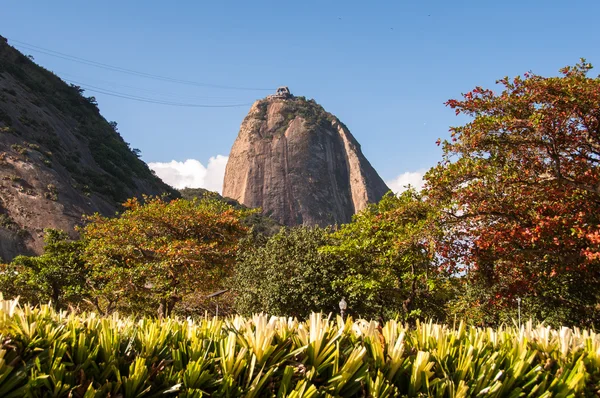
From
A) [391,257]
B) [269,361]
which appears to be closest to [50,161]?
[391,257]

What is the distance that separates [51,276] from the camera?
21.4 m

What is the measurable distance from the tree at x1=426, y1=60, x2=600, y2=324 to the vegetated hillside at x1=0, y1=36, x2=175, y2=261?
36499 mm

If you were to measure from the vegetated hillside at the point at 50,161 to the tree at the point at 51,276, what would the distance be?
16541 millimetres

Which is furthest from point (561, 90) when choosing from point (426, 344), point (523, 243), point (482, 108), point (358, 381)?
point (358, 381)

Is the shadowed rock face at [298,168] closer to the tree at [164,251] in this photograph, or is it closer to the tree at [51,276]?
the tree at [51,276]

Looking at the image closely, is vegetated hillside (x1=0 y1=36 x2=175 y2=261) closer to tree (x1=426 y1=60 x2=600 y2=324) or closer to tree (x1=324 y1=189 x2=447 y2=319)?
tree (x1=324 y1=189 x2=447 y2=319)

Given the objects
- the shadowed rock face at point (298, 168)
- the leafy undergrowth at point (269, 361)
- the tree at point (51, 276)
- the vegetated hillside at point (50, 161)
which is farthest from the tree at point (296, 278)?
the shadowed rock face at point (298, 168)

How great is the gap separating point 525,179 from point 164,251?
13.0 metres

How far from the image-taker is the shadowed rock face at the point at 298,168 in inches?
4656

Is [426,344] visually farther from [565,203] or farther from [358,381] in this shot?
[565,203]

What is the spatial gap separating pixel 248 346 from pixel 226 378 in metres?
0.35

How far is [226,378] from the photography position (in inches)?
109

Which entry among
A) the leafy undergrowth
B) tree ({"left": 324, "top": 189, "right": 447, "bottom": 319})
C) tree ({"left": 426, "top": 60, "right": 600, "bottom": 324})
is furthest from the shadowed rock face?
the leafy undergrowth

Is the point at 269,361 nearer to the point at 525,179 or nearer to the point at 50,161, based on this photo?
the point at 525,179
